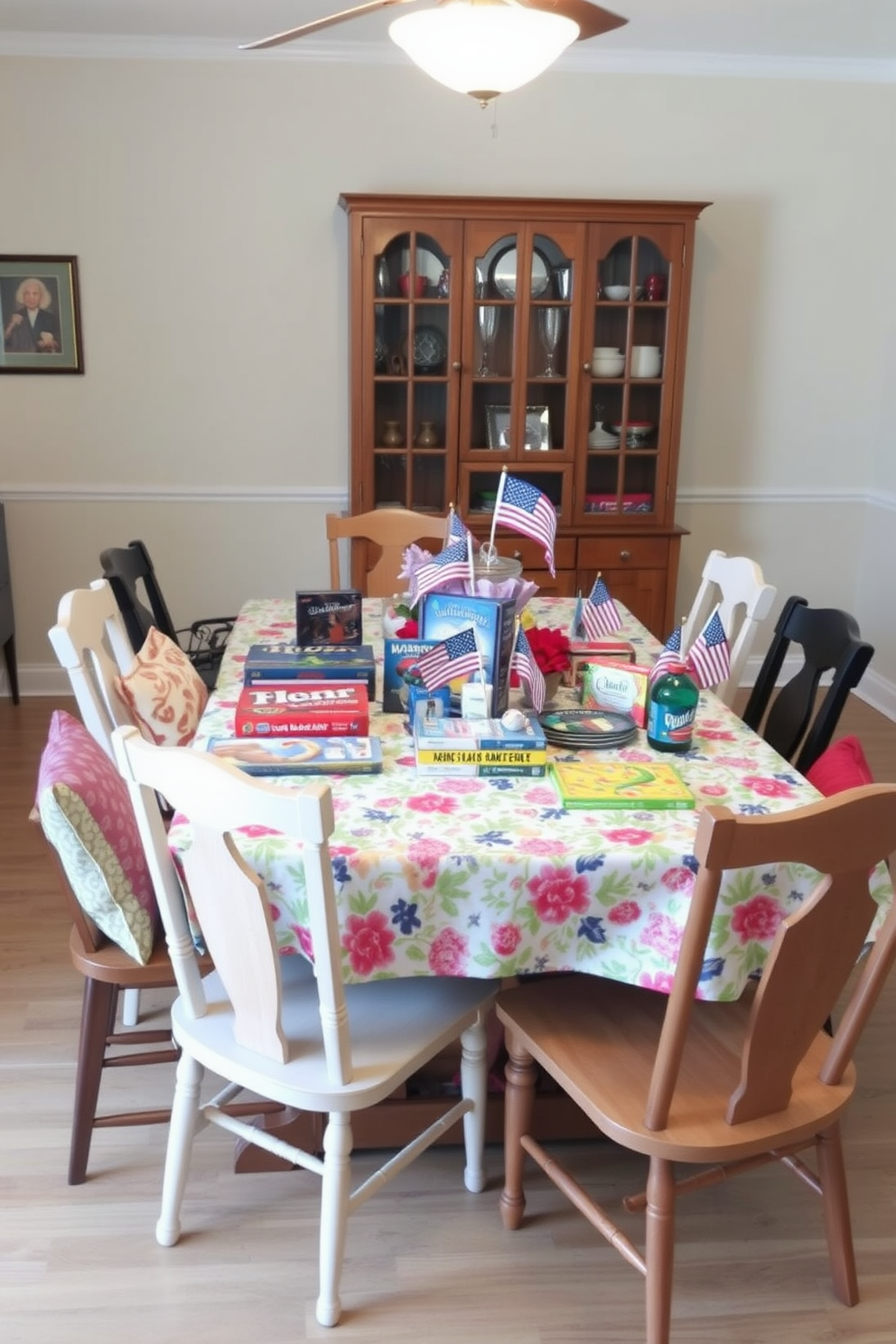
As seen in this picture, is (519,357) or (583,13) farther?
(519,357)

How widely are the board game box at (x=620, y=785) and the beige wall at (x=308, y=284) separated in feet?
9.21

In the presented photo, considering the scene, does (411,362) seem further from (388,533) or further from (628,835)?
(628,835)

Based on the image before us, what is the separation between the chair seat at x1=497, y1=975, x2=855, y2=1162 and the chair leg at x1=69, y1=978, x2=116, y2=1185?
0.66 meters

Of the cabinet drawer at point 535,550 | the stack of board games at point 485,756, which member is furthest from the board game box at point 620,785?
the cabinet drawer at point 535,550

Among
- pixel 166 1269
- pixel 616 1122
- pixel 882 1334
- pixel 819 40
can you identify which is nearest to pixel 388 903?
pixel 616 1122

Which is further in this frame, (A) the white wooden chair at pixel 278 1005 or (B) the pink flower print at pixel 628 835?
(B) the pink flower print at pixel 628 835

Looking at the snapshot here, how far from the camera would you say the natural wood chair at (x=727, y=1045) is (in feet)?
4.34

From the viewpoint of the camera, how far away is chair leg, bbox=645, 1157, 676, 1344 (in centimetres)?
152

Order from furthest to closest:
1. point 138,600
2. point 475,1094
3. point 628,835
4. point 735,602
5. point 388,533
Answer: point 388,533
point 138,600
point 735,602
point 475,1094
point 628,835

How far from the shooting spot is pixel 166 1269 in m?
1.78

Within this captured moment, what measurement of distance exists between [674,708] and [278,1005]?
2.77 feet

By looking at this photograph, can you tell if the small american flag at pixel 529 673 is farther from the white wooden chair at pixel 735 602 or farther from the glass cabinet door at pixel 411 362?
the glass cabinet door at pixel 411 362

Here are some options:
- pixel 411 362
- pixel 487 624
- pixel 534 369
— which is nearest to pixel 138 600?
pixel 411 362

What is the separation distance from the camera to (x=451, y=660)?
202 centimetres
